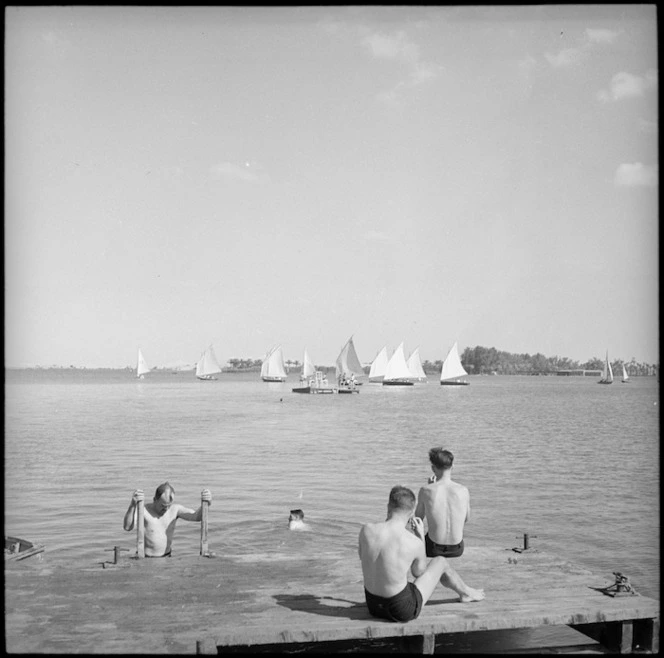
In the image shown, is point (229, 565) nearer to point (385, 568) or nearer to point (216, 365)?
point (385, 568)

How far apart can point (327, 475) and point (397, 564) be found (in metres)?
27.0

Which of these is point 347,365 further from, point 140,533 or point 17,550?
point 140,533

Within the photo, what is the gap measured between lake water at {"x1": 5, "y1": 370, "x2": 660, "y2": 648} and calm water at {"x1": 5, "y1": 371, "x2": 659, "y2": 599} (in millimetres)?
90

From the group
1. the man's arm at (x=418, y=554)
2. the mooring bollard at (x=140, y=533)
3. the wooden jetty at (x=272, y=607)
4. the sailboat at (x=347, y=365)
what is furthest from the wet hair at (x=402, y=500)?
the sailboat at (x=347, y=365)

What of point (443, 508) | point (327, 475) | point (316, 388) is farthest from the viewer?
point (316, 388)

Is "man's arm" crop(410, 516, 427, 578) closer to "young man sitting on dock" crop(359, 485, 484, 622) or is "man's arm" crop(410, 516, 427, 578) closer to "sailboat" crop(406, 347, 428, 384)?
"young man sitting on dock" crop(359, 485, 484, 622)

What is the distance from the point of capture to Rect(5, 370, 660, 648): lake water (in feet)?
65.5

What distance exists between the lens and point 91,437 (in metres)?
52.0

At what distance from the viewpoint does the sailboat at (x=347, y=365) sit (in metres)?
111

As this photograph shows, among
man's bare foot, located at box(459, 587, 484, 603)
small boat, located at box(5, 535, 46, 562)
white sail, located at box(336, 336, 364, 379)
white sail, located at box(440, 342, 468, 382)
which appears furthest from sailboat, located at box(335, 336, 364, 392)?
man's bare foot, located at box(459, 587, 484, 603)

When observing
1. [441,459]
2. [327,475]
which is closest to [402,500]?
[441,459]

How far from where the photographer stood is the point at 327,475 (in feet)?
110

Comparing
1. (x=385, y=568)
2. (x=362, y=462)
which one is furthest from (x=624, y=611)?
(x=362, y=462)

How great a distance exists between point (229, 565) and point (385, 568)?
2.96m
